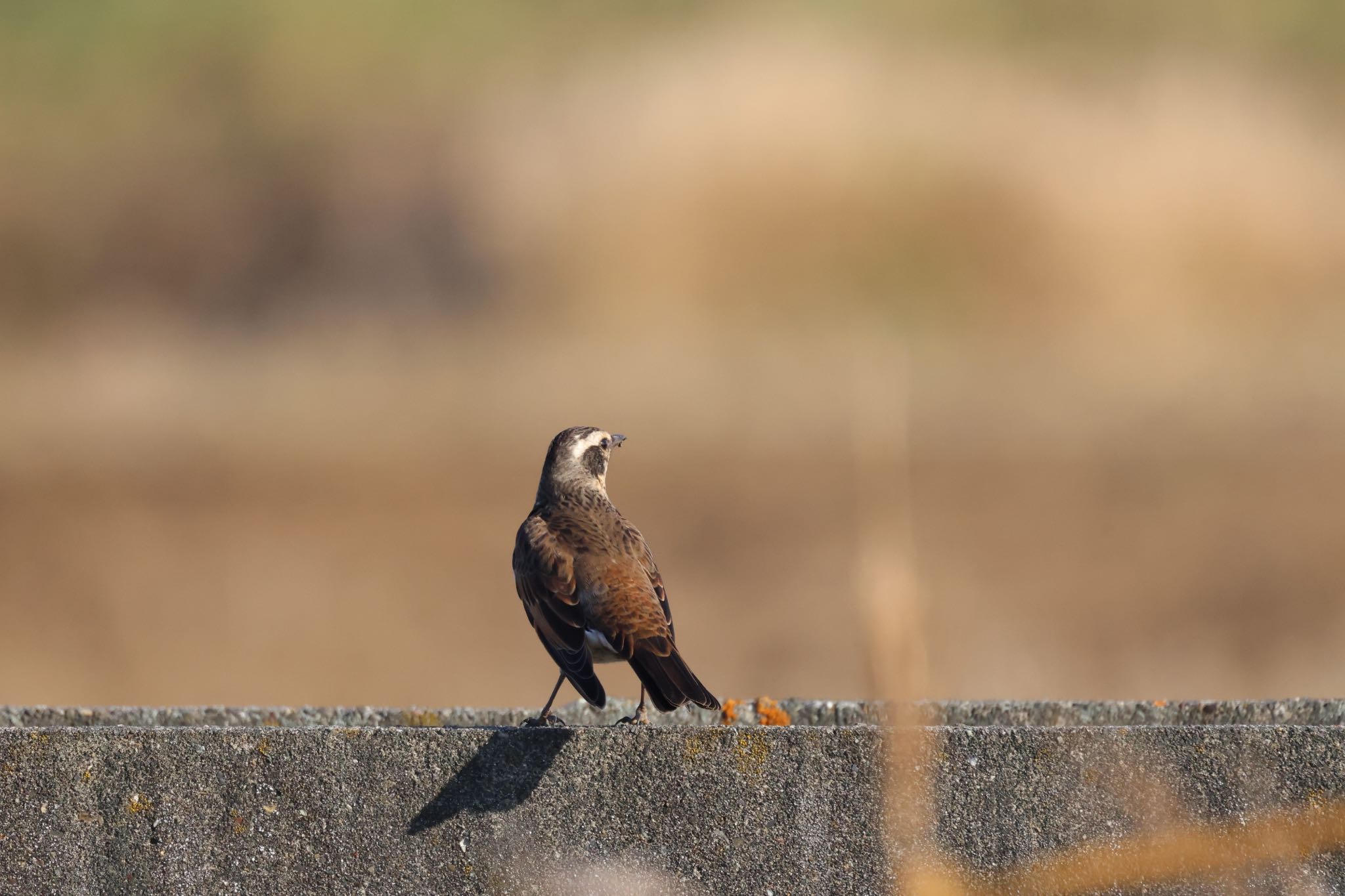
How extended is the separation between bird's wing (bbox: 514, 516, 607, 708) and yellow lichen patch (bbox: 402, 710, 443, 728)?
50 cm

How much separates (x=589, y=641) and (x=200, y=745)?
1849mm

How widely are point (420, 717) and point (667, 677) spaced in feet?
3.80

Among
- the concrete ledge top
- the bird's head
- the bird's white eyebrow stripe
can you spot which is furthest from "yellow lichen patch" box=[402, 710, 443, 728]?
the bird's white eyebrow stripe

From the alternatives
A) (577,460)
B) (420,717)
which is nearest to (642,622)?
(420,717)

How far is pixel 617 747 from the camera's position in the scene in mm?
4602

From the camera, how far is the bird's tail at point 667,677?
5525mm

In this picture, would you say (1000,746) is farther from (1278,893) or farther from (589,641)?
(589,641)

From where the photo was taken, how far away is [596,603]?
6.30 m

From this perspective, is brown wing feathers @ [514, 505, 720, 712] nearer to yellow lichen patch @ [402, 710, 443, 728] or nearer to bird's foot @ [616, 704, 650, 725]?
bird's foot @ [616, 704, 650, 725]

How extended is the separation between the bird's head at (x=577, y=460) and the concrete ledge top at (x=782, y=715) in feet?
4.65

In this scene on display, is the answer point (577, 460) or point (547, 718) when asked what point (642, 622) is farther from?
point (577, 460)

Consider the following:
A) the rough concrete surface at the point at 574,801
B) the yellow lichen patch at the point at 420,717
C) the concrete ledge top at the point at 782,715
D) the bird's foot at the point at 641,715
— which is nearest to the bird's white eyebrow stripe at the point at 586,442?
the bird's foot at the point at 641,715

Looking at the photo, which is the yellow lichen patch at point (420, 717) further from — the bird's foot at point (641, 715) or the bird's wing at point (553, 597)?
the bird's foot at point (641, 715)

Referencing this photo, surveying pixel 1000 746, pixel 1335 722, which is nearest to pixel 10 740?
pixel 1000 746
